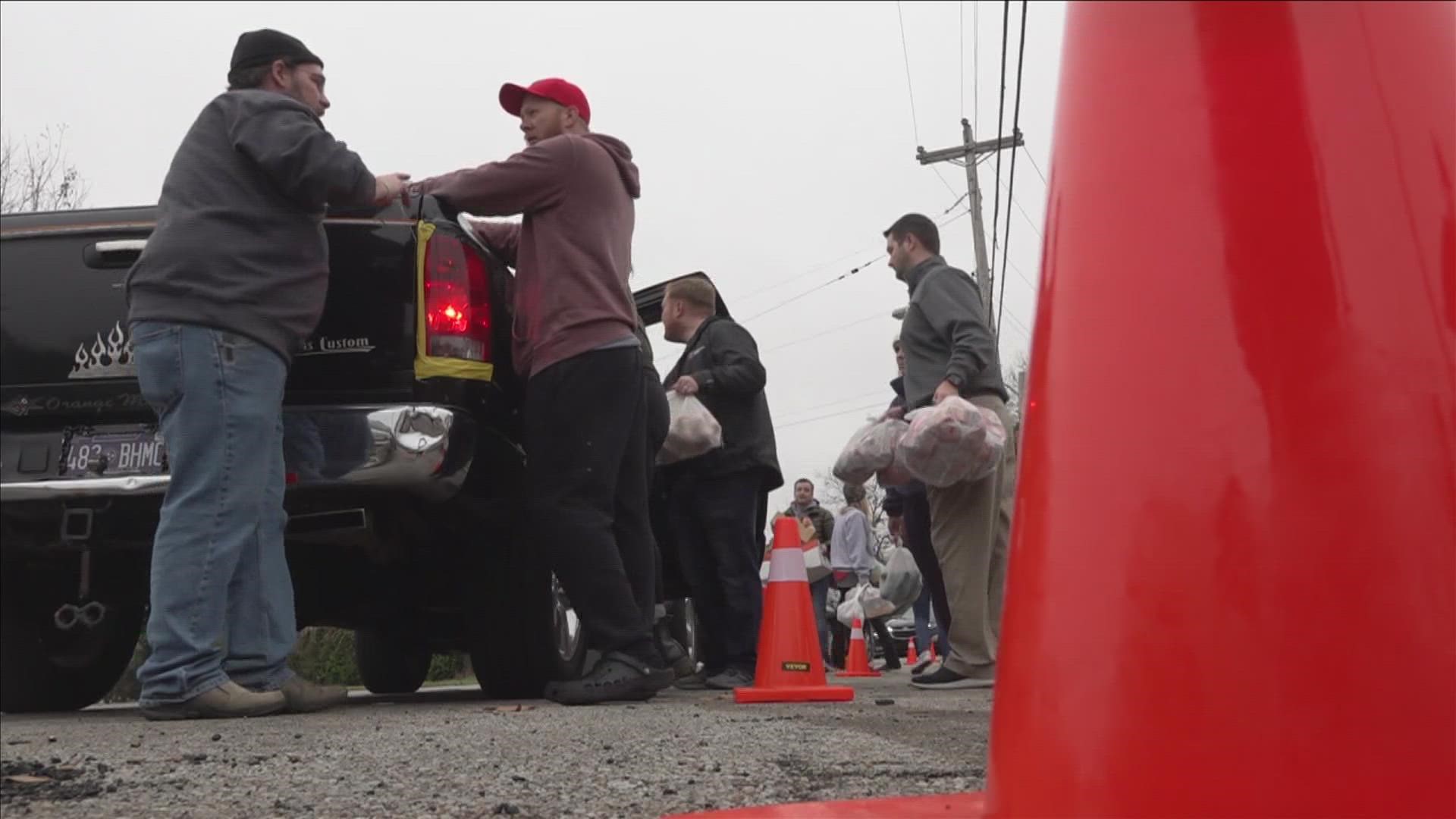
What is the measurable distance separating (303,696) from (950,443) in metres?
2.48

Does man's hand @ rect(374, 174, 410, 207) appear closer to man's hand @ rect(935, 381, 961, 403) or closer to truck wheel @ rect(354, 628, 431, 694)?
man's hand @ rect(935, 381, 961, 403)

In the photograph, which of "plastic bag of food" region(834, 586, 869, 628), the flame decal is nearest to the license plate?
the flame decal

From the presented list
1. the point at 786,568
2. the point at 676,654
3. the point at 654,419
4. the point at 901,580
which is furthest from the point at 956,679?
the point at 901,580

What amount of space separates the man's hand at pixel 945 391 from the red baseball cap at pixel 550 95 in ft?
5.61

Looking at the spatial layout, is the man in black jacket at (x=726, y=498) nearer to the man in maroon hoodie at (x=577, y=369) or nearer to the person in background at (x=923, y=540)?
the person in background at (x=923, y=540)

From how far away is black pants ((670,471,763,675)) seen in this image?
5.65m

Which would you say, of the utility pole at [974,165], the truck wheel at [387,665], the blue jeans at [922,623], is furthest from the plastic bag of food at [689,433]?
the utility pole at [974,165]

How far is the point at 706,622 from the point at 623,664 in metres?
1.76

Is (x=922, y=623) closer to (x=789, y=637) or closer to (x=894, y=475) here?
(x=894, y=475)

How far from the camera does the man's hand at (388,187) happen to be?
4.01 metres

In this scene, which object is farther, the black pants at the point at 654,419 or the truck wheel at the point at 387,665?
the truck wheel at the point at 387,665

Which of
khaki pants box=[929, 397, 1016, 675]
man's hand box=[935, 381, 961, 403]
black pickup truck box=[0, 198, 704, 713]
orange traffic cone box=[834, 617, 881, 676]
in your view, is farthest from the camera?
orange traffic cone box=[834, 617, 881, 676]

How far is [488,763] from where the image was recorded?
2.54 meters

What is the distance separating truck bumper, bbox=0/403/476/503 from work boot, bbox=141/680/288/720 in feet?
1.91
